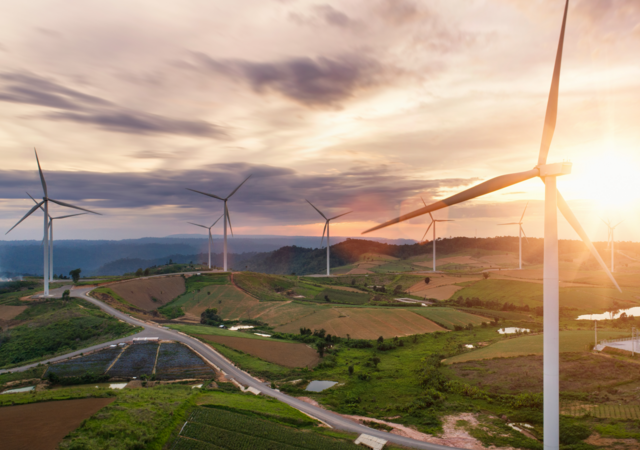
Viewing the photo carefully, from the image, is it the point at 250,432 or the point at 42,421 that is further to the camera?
the point at 250,432

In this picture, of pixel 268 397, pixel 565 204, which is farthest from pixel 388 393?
pixel 565 204

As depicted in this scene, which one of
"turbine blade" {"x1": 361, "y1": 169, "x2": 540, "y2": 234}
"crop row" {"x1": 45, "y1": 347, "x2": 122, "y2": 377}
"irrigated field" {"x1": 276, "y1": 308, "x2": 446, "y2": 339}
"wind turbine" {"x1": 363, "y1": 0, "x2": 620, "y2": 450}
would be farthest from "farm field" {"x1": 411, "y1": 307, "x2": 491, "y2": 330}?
"turbine blade" {"x1": 361, "y1": 169, "x2": 540, "y2": 234}

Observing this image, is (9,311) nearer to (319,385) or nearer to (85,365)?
(85,365)

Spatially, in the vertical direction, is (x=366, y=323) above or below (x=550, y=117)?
below

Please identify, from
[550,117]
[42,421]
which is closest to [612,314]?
[550,117]

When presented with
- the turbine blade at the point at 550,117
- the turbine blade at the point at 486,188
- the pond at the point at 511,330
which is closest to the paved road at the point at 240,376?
the turbine blade at the point at 486,188
